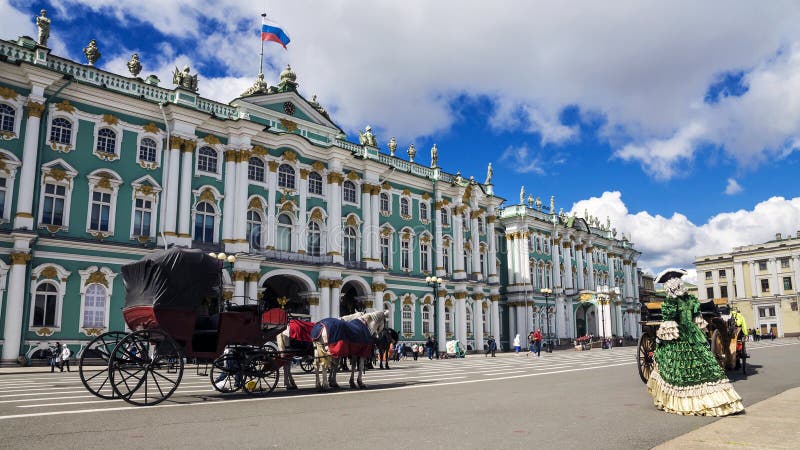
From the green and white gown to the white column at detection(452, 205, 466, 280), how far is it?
3647cm

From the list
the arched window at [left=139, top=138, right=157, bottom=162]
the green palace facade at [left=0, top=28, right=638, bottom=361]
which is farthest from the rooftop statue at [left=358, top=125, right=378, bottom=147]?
the arched window at [left=139, top=138, right=157, bottom=162]

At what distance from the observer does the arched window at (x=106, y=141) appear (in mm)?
29500

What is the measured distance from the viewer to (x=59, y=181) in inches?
1097

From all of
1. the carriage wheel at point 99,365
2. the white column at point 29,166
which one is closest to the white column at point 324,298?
the carriage wheel at point 99,365

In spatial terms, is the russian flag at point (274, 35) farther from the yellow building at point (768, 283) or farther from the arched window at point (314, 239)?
the yellow building at point (768, 283)

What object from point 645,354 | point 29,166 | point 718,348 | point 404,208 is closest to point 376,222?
point 404,208

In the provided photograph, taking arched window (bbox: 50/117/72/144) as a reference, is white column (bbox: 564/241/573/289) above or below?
below

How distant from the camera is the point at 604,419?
965cm

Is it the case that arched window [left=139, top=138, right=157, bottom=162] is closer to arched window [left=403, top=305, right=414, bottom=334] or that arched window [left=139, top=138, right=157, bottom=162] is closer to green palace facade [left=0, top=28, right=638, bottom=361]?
green palace facade [left=0, top=28, right=638, bottom=361]

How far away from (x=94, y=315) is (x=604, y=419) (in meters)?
25.7

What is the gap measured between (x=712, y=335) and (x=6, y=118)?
29892 millimetres

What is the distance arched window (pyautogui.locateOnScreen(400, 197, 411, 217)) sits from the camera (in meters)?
44.9

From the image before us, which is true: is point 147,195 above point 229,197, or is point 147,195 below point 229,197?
below

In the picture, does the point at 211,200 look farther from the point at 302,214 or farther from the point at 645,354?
the point at 645,354
